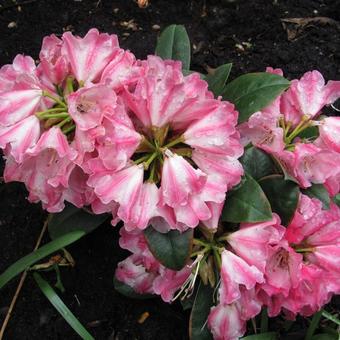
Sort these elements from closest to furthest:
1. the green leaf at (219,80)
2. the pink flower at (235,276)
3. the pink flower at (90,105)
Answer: the pink flower at (90,105), the pink flower at (235,276), the green leaf at (219,80)

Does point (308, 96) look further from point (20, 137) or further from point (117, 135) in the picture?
point (20, 137)

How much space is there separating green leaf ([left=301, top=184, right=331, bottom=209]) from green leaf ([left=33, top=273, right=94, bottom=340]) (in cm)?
57

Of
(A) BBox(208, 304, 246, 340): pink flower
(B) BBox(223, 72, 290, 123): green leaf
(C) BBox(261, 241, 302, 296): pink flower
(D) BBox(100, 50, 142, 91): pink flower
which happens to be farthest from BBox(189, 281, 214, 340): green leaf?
(D) BBox(100, 50, 142, 91): pink flower

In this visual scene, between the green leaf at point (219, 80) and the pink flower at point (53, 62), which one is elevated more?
the pink flower at point (53, 62)

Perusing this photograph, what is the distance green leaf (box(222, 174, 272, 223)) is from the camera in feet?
3.75

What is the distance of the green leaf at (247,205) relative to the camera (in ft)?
3.75

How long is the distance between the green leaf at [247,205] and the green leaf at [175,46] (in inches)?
15.9

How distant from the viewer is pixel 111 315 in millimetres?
1541

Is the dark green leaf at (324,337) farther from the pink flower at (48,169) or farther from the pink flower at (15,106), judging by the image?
the pink flower at (15,106)

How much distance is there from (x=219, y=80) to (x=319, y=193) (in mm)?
329

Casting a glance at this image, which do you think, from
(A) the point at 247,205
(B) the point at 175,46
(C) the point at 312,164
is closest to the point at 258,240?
(A) the point at 247,205

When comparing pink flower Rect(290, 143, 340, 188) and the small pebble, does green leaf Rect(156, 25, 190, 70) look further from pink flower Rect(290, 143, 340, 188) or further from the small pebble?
the small pebble

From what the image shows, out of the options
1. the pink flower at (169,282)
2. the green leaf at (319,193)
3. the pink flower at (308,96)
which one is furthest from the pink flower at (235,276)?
the pink flower at (308,96)

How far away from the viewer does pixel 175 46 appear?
1.49 meters
